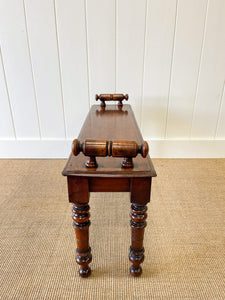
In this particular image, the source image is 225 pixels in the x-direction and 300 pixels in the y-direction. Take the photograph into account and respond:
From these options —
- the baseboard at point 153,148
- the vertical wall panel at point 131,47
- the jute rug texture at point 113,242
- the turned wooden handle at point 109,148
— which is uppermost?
the vertical wall panel at point 131,47

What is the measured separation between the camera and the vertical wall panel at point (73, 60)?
1662mm

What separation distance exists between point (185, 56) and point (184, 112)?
1.55 ft

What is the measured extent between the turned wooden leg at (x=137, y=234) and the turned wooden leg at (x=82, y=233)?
0.60 feet

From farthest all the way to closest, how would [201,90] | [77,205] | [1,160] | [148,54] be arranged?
[1,160] < [201,90] < [148,54] < [77,205]

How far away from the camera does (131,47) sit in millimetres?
1759

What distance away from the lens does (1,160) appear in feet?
6.76

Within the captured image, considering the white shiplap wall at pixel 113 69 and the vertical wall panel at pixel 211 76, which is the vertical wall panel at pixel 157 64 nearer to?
the white shiplap wall at pixel 113 69

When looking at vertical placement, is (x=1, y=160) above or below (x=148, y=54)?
below

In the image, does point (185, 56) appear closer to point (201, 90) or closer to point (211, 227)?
point (201, 90)

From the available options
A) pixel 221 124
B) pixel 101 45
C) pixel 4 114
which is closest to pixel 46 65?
pixel 101 45

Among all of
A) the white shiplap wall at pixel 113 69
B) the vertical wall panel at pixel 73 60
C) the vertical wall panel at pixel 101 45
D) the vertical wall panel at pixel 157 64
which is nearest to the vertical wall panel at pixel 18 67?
the white shiplap wall at pixel 113 69

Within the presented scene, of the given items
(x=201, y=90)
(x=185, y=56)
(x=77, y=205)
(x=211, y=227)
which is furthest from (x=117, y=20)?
(x=211, y=227)

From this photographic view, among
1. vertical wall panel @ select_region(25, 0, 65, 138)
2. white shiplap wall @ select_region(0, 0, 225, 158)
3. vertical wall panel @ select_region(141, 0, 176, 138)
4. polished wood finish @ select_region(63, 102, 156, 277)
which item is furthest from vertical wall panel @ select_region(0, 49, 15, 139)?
polished wood finish @ select_region(63, 102, 156, 277)

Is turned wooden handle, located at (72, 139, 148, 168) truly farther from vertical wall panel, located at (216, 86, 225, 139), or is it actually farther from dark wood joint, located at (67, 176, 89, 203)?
vertical wall panel, located at (216, 86, 225, 139)
